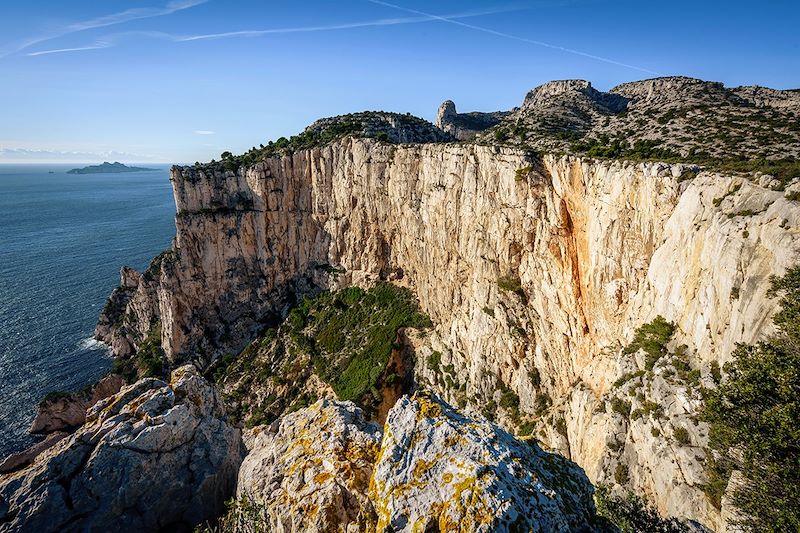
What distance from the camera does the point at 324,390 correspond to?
57.1 metres

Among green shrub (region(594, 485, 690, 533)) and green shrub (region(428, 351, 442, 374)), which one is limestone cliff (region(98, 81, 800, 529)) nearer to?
green shrub (region(428, 351, 442, 374))

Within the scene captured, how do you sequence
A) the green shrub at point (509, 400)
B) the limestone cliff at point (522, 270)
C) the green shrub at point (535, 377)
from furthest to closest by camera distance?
1. the green shrub at point (509, 400)
2. the green shrub at point (535, 377)
3. the limestone cliff at point (522, 270)

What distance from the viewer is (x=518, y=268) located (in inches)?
1593

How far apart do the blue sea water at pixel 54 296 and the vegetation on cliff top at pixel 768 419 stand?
7522 centimetres

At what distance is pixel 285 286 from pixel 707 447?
65.6 meters

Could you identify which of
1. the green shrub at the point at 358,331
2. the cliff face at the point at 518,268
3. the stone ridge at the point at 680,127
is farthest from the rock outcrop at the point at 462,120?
the green shrub at the point at 358,331

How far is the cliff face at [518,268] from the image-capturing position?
20.2m

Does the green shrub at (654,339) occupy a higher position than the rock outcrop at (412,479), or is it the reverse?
the rock outcrop at (412,479)

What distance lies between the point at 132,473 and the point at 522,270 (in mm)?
34827

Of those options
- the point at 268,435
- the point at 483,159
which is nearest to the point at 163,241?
the point at 483,159

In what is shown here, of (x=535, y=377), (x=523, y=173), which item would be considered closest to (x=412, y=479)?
(x=523, y=173)

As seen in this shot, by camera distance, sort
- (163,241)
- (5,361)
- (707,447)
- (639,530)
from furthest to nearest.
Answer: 1. (163,241)
2. (5,361)
3. (707,447)
4. (639,530)

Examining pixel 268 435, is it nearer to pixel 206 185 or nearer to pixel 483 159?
pixel 483 159

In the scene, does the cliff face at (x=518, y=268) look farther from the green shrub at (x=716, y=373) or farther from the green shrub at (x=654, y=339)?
the green shrub at (x=654, y=339)
